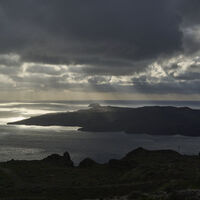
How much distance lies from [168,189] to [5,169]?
40.1 metres

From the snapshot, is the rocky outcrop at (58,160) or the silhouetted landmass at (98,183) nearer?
the silhouetted landmass at (98,183)

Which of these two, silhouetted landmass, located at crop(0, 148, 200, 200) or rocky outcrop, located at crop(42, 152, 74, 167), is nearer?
silhouetted landmass, located at crop(0, 148, 200, 200)

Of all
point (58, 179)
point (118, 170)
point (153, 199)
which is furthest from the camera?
point (118, 170)

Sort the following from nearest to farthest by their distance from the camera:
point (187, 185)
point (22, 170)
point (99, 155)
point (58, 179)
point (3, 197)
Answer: point (3, 197)
point (187, 185)
point (58, 179)
point (22, 170)
point (99, 155)

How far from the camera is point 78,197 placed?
38281 millimetres

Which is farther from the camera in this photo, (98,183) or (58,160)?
(58,160)

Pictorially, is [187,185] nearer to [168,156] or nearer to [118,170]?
[118,170]

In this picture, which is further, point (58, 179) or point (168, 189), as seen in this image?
point (58, 179)

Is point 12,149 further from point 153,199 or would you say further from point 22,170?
point 153,199

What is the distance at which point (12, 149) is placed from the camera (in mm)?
182375

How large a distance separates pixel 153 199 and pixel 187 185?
12.1m

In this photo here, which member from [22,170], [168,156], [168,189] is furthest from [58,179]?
[168,156]

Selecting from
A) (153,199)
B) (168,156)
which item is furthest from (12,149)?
(153,199)

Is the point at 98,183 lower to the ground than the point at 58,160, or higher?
lower
